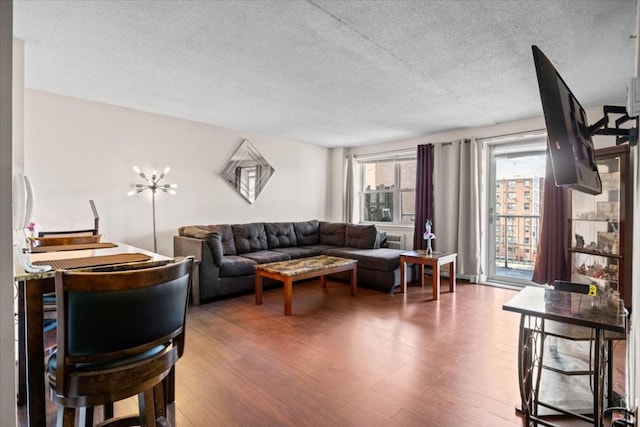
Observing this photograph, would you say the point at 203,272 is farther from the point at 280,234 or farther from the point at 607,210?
the point at 607,210

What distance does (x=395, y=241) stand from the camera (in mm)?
5719

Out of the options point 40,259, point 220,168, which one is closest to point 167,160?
point 220,168

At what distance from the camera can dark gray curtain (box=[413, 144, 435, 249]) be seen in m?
5.24

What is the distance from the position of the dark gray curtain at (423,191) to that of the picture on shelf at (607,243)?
2.26 metres

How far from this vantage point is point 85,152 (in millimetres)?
3660

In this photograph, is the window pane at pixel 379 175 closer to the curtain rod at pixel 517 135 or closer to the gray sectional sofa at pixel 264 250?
the gray sectional sofa at pixel 264 250

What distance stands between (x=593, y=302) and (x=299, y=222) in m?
4.44

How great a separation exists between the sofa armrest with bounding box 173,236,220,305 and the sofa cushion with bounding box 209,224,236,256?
619 millimetres

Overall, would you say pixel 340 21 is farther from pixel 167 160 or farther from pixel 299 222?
pixel 299 222

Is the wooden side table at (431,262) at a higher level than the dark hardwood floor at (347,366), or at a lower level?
higher

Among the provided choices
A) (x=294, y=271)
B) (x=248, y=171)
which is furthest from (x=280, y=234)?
(x=294, y=271)

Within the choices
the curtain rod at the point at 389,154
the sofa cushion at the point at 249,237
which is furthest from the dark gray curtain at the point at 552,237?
the sofa cushion at the point at 249,237

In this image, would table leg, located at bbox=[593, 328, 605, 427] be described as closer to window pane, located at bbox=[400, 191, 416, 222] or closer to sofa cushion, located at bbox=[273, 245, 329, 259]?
sofa cushion, located at bbox=[273, 245, 329, 259]

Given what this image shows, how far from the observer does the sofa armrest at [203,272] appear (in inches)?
142
